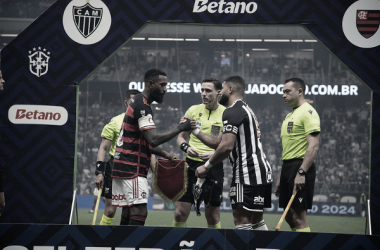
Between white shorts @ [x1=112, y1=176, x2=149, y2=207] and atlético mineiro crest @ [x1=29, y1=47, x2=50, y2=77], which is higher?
atlético mineiro crest @ [x1=29, y1=47, x2=50, y2=77]

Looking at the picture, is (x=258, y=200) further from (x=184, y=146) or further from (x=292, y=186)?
(x=184, y=146)

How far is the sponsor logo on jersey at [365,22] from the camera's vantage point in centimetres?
559

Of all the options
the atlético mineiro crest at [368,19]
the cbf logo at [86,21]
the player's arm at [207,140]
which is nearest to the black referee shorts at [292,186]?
the player's arm at [207,140]

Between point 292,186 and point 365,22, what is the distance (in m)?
2.41

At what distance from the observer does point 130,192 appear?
4512mm

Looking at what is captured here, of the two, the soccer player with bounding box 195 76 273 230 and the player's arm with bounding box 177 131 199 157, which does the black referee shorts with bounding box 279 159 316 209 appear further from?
the player's arm with bounding box 177 131 199 157

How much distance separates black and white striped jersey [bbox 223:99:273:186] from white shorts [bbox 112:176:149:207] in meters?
1.02

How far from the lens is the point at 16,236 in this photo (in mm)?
3883

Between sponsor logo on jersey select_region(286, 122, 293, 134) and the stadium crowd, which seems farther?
the stadium crowd

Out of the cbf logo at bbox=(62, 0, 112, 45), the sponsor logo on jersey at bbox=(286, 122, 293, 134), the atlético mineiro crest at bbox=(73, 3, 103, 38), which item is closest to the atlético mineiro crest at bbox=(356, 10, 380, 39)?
the sponsor logo on jersey at bbox=(286, 122, 293, 134)

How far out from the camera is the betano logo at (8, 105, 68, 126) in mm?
5699

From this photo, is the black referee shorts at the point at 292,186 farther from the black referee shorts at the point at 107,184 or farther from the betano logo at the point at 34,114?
the betano logo at the point at 34,114

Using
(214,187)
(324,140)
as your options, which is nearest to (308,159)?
(214,187)

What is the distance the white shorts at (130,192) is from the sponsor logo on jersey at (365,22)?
11.2 feet
